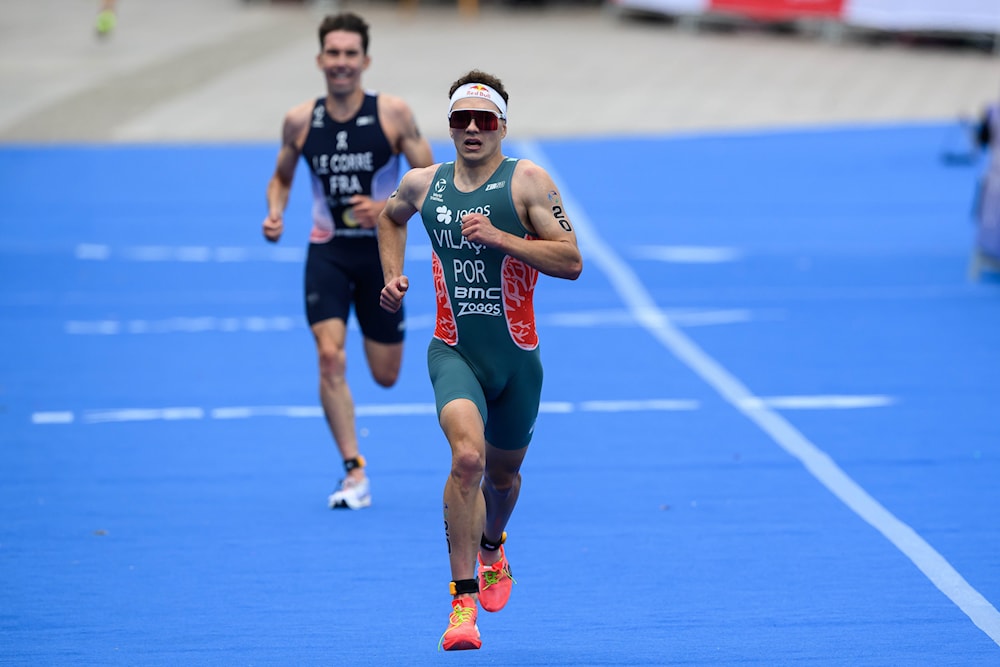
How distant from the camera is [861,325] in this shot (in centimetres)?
1241

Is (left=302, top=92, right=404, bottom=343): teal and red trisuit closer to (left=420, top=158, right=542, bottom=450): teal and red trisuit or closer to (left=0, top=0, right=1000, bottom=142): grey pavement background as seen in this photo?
(left=420, top=158, right=542, bottom=450): teal and red trisuit

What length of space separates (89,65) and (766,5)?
12.6 m

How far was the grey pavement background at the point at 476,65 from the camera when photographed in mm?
22266

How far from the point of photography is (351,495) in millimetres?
8234

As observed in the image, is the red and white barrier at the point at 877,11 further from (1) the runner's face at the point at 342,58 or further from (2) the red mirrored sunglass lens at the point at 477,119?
(2) the red mirrored sunglass lens at the point at 477,119

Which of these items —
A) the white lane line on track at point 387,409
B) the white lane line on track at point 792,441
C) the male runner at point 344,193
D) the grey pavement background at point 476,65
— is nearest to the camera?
the white lane line on track at point 792,441

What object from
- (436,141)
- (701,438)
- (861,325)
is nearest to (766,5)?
(436,141)

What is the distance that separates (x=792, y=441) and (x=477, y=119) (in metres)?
4.07

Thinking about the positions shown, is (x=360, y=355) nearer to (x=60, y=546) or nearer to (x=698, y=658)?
(x=60, y=546)

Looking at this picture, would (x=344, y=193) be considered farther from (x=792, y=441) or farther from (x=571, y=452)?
(x=792, y=441)

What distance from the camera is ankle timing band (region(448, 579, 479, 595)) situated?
5957mm

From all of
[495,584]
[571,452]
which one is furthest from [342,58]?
[495,584]

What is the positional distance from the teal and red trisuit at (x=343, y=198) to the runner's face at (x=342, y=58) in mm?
194

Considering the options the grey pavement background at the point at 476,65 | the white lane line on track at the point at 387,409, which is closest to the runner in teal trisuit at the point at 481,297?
the white lane line on track at the point at 387,409
